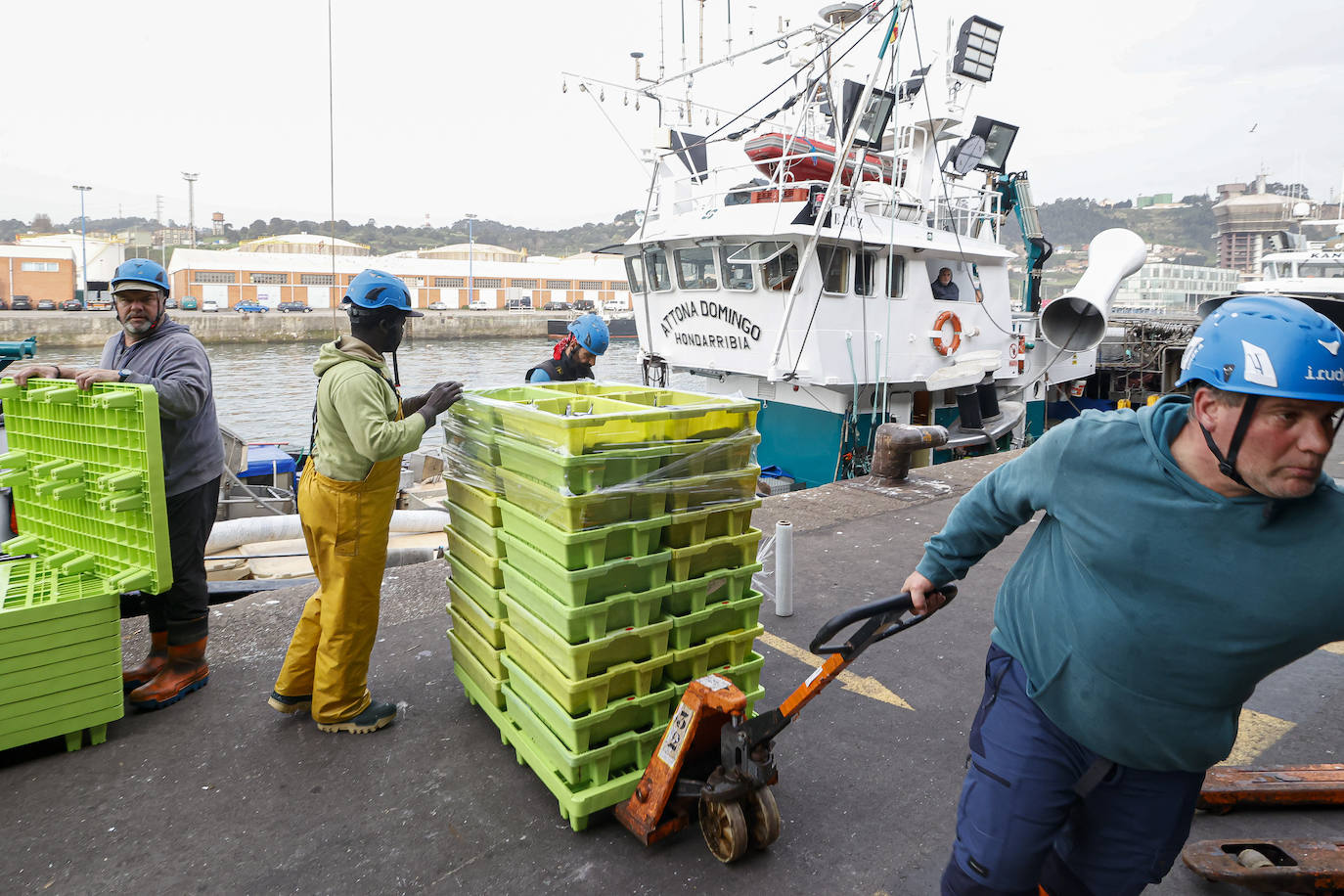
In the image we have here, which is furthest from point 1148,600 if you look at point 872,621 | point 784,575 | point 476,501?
point 784,575

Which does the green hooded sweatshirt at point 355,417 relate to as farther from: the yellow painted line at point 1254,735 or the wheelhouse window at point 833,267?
the wheelhouse window at point 833,267

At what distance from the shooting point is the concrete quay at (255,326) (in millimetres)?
43000

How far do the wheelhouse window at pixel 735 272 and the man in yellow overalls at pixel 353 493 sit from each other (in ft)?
26.8

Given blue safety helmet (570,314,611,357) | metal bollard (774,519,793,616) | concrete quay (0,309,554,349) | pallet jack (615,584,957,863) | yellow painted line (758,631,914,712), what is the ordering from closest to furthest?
1. pallet jack (615,584,957,863)
2. yellow painted line (758,631,914,712)
3. metal bollard (774,519,793,616)
4. blue safety helmet (570,314,611,357)
5. concrete quay (0,309,554,349)

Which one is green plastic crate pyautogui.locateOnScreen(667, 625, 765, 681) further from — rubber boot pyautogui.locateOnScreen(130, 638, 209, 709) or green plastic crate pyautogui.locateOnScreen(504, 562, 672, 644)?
rubber boot pyautogui.locateOnScreen(130, 638, 209, 709)

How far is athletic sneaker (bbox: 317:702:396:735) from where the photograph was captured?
130 inches

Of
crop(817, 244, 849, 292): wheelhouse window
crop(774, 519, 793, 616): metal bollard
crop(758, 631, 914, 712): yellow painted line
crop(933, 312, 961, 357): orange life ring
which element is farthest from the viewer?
crop(933, 312, 961, 357): orange life ring

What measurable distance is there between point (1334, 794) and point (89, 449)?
16.6 ft

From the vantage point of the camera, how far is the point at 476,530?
10.7 feet

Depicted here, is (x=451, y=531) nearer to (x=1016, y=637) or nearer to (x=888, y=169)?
(x=1016, y=637)

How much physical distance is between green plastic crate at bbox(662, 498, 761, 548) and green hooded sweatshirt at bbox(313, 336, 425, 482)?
1054mm

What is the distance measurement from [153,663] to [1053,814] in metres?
3.74

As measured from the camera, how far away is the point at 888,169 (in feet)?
39.6

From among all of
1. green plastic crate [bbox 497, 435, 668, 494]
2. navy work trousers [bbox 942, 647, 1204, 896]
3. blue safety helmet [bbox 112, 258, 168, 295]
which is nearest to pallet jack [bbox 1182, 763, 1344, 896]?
navy work trousers [bbox 942, 647, 1204, 896]
